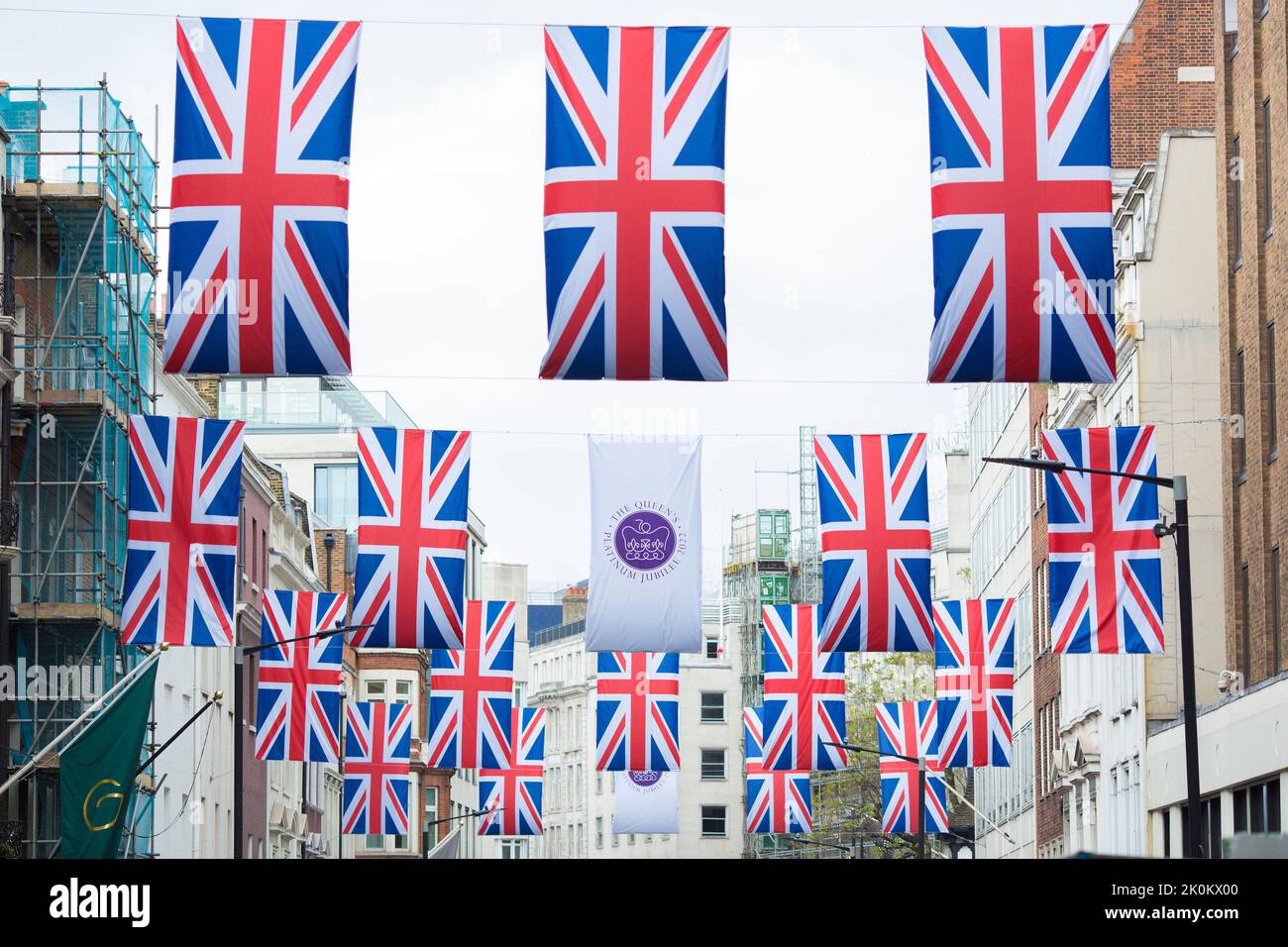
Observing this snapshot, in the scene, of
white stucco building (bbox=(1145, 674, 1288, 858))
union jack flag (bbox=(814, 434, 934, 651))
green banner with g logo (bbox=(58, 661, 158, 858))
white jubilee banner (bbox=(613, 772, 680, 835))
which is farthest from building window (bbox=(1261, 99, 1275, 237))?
white jubilee banner (bbox=(613, 772, 680, 835))

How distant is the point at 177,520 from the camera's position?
30656mm

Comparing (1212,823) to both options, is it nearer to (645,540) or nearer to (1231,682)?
(1231,682)

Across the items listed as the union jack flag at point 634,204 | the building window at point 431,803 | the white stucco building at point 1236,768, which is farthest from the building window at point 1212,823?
the building window at point 431,803

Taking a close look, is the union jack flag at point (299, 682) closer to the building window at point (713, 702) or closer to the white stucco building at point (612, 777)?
the white stucco building at point (612, 777)

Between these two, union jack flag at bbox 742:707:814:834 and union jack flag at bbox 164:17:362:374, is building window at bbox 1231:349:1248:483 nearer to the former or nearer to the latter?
union jack flag at bbox 742:707:814:834

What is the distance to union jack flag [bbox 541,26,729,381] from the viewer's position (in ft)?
75.1

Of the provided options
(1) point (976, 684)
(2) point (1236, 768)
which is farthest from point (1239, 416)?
(2) point (1236, 768)

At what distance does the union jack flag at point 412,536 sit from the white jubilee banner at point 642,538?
235 centimetres

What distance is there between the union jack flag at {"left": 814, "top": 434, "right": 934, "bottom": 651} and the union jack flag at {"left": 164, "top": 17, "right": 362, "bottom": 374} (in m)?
11.7

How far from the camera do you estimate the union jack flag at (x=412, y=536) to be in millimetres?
33156

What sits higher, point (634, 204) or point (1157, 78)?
point (1157, 78)

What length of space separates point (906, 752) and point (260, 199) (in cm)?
2856

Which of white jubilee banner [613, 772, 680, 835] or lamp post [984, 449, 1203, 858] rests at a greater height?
lamp post [984, 449, 1203, 858]

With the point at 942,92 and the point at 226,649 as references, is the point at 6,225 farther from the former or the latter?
the point at 226,649
